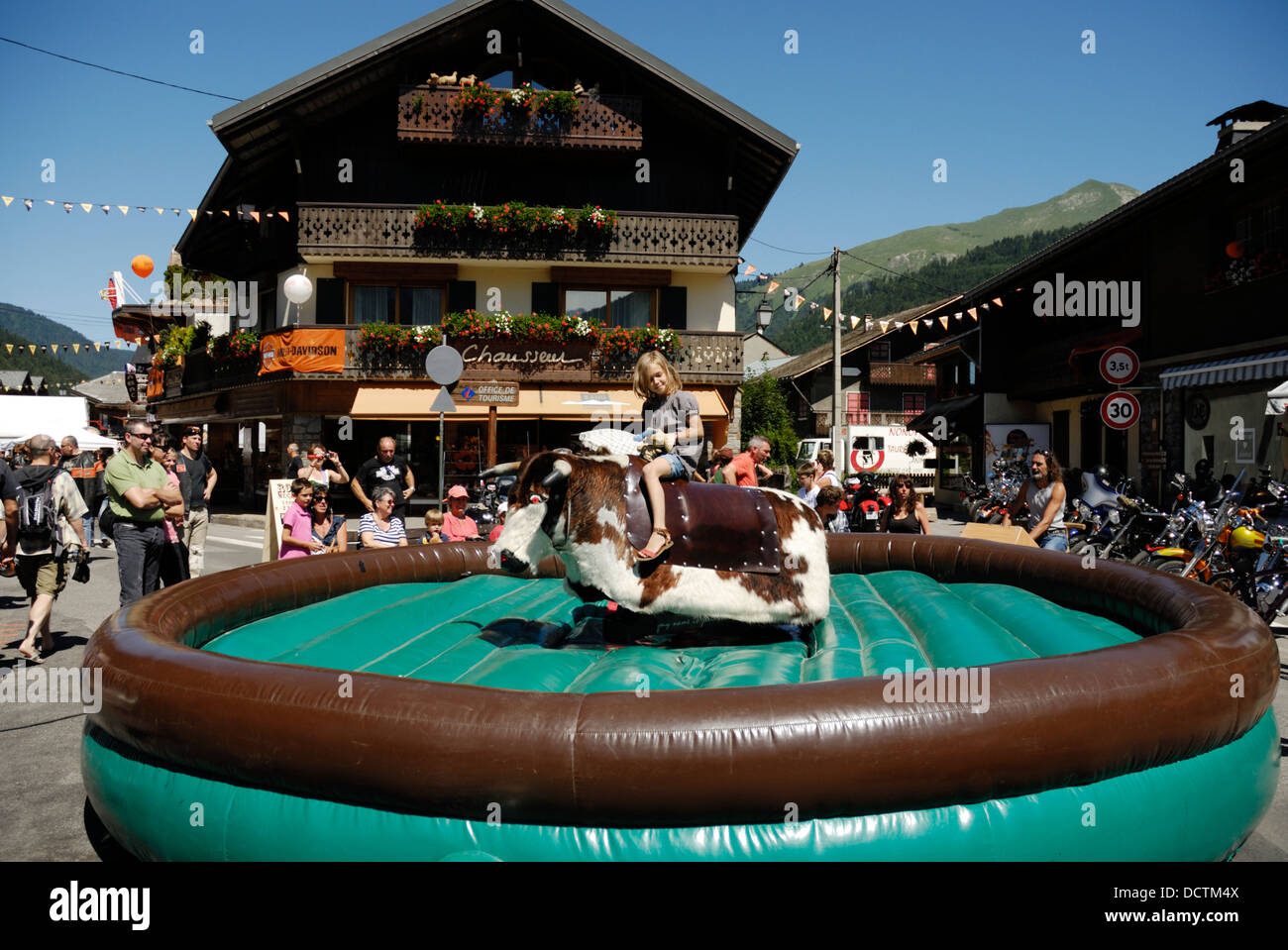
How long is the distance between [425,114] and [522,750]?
23086 mm

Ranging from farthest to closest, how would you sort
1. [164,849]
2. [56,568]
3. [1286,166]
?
[1286,166], [56,568], [164,849]

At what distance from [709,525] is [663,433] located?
0.56 metres

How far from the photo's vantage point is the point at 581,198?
24312 mm

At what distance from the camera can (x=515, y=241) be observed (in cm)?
2338

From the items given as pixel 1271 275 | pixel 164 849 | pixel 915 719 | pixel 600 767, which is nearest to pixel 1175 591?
pixel 915 719

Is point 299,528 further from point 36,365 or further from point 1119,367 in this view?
point 36,365

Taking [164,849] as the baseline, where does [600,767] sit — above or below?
above

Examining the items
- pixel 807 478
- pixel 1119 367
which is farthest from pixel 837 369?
pixel 807 478

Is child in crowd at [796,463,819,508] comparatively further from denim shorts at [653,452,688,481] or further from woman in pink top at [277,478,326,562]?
denim shorts at [653,452,688,481]

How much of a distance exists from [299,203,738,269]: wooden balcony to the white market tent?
333 inches

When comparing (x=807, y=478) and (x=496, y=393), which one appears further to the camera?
(x=496, y=393)

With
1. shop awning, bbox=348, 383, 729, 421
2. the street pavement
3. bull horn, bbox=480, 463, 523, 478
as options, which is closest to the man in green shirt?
the street pavement

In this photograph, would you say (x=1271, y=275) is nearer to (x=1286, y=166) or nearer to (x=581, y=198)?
(x=1286, y=166)

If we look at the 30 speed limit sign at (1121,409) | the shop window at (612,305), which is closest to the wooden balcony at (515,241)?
the shop window at (612,305)
